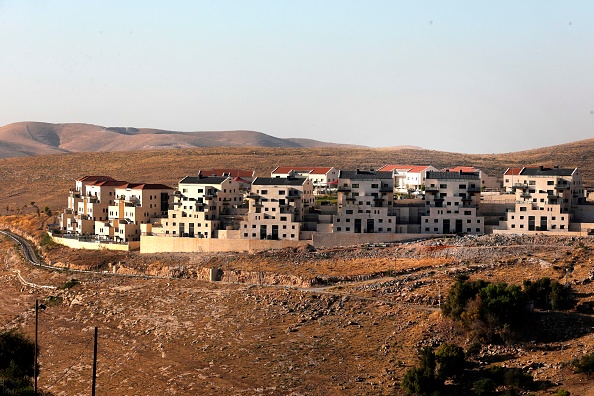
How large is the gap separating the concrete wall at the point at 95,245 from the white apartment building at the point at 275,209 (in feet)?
33.2

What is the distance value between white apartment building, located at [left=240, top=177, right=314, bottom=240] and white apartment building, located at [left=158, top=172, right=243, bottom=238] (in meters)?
3.37

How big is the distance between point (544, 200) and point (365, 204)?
1325 centimetres

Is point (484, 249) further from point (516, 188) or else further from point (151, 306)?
point (151, 306)

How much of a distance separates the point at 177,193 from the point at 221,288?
17834 mm

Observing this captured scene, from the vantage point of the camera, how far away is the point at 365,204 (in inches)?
2729

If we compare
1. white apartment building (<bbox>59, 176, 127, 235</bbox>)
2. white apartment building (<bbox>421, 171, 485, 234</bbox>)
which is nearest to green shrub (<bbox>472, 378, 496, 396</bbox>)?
white apartment building (<bbox>421, 171, 485, 234</bbox>)

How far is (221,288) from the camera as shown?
5878 centimetres

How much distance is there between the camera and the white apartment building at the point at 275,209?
6912 cm

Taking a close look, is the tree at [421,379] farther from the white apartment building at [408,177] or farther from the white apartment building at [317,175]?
the white apartment building at [317,175]

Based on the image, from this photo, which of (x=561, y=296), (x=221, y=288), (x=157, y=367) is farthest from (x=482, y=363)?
(x=221, y=288)

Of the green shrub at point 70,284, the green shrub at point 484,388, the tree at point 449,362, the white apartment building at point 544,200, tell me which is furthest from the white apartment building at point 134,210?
the green shrub at point 484,388

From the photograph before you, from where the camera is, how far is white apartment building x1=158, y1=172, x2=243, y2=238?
71688 mm

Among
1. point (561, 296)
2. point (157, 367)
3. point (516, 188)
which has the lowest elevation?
point (157, 367)

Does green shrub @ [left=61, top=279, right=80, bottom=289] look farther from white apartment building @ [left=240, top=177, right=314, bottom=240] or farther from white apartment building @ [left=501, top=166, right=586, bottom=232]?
white apartment building @ [left=501, top=166, right=586, bottom=232]
